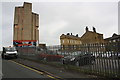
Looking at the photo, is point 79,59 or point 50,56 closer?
point 79,59

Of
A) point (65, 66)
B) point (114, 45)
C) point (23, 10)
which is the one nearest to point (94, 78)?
point (114, 45)

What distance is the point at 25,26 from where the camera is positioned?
2756cm

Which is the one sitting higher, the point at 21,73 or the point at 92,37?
the point at 92,37

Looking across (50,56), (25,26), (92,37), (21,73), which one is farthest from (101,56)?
(92,37)

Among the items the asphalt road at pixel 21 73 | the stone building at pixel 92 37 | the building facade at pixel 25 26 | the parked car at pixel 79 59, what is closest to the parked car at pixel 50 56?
the parked car at pixel 79 59

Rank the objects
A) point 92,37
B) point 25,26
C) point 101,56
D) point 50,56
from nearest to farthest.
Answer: point 101,56 < point 50,56 < point 25,26 < point 92,37

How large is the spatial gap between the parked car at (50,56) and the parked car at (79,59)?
2.44ft

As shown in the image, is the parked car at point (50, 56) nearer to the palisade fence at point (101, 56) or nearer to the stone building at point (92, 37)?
the palisade fence at point (101, 56)

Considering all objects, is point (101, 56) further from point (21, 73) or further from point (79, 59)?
point (21, 73)

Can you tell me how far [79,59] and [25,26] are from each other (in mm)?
20949

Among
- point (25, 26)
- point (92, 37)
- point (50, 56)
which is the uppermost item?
point (25, 26)

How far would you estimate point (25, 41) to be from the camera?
26922 millimetres

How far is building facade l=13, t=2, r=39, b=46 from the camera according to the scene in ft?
88.2

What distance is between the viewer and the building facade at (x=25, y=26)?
2689cm
